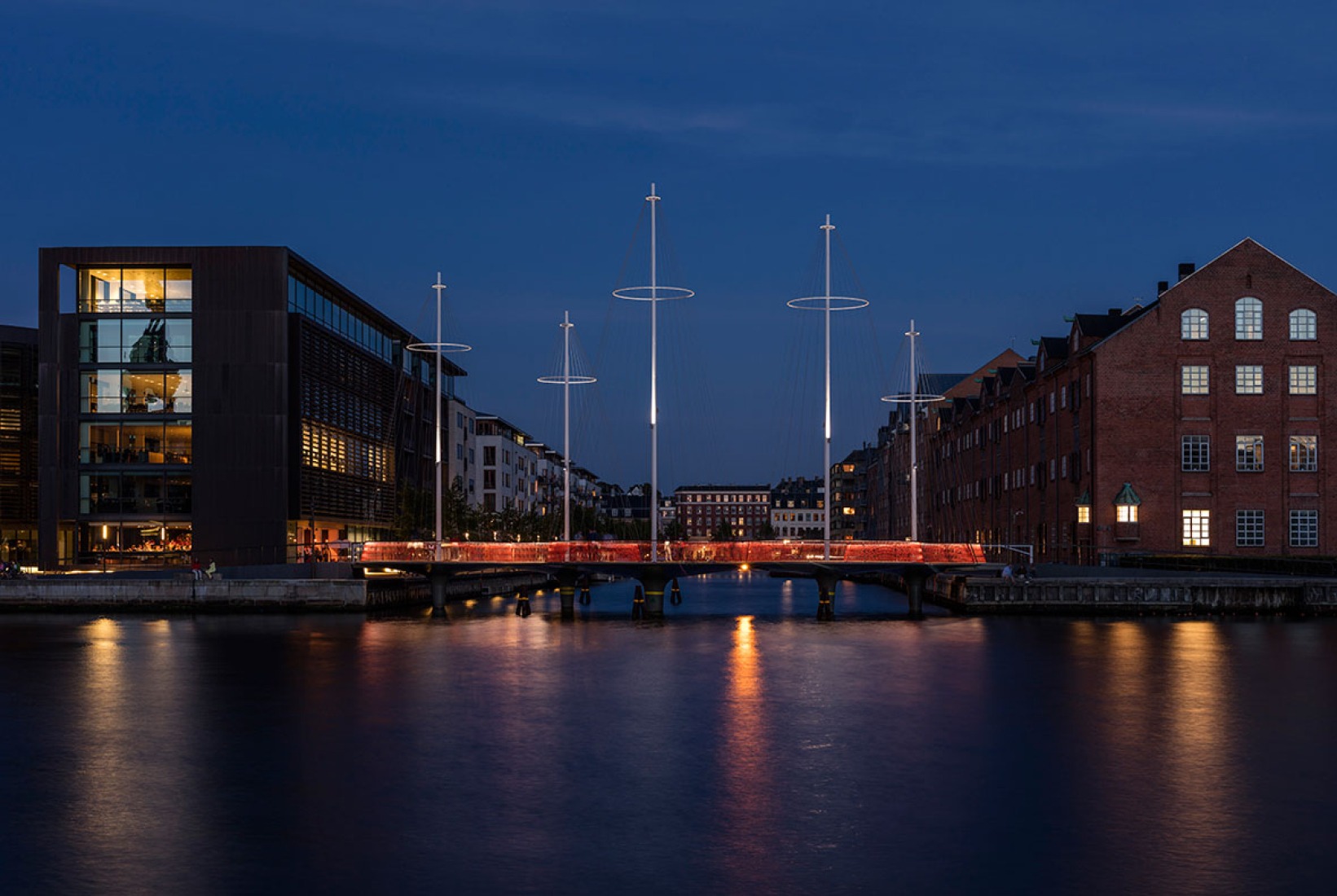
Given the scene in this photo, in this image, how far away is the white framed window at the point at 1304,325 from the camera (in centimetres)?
8706

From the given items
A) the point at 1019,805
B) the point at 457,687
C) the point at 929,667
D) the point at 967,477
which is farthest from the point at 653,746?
the point at 967,477

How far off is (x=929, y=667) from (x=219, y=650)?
2655cm

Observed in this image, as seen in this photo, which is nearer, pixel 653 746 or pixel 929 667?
pixel 653 746

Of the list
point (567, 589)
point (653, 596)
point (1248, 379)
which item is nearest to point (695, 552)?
point (653, 596)

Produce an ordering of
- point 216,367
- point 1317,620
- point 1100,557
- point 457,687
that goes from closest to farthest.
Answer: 1. point 457,687
2. point 1317,620
3. point 1100,557
4. point 216,367

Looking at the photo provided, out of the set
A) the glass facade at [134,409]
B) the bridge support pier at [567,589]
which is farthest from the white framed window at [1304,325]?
the glass facade at [134,409]

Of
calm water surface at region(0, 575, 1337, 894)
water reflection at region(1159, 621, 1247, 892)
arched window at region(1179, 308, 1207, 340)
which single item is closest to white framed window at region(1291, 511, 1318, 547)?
arched window at region(1179, 308, 1207, 340)

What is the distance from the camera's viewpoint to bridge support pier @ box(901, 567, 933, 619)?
76.5 m

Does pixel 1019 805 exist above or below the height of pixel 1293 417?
below

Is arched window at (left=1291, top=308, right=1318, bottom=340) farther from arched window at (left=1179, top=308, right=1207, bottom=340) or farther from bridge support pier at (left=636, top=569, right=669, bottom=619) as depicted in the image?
bridge support pier at (left=636, top=569, right=669, bottom=619)

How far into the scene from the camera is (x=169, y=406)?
94500mm

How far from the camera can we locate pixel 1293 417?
87.1 metres

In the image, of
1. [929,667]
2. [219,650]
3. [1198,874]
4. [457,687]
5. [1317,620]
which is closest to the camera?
[1198,874]

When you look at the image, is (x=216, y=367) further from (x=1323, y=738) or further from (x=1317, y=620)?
(x=1323, y=738)
